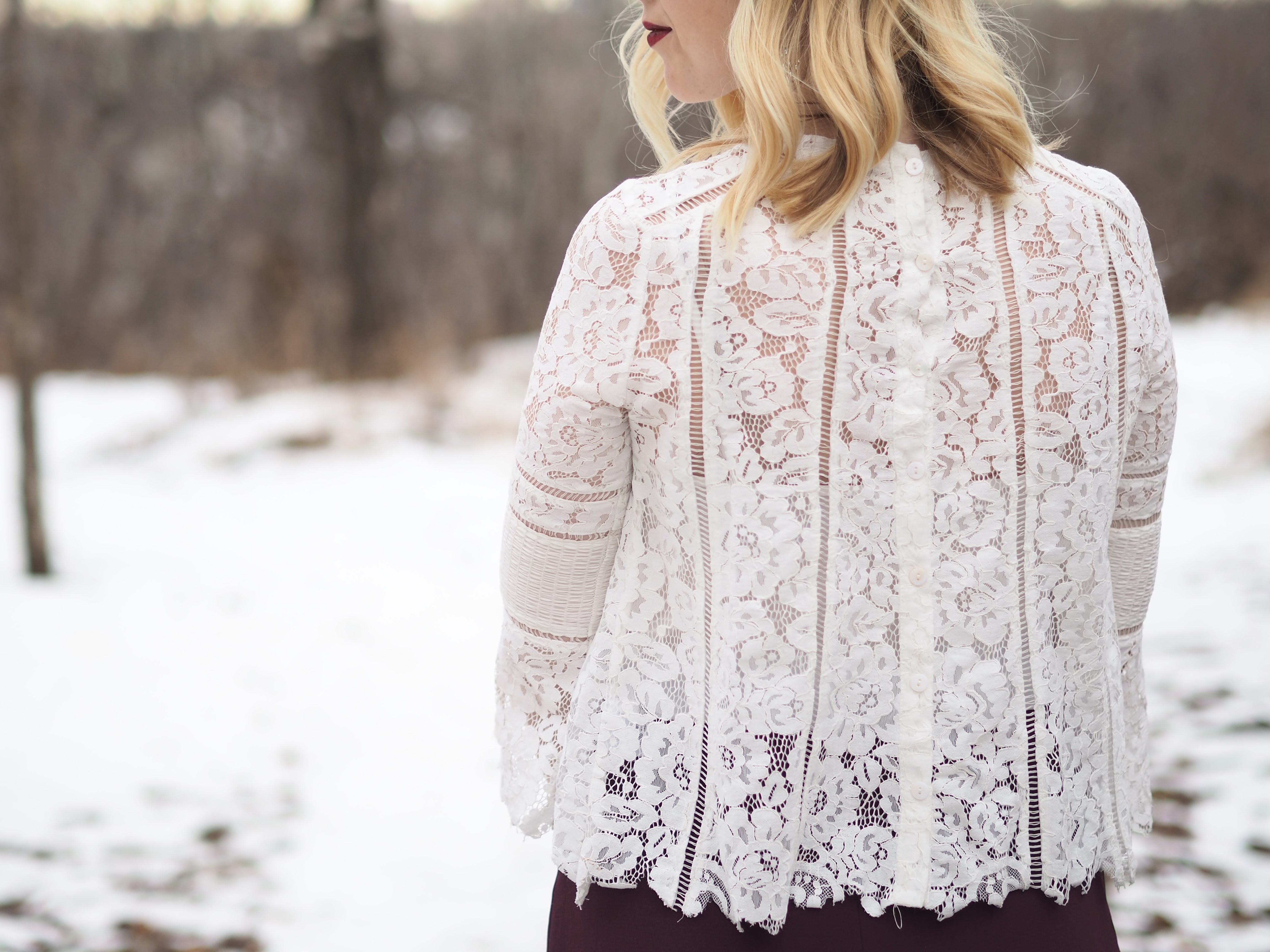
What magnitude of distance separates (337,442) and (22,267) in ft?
7.06

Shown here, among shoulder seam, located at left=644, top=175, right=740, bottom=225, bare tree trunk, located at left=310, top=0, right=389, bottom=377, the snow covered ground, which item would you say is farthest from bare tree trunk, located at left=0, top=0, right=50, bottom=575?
shoulder seam, located at left=644, top=175, right=740, bottom=225

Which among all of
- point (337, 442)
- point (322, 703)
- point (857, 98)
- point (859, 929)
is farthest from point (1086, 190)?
point (337, 442)

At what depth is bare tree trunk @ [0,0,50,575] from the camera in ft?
14.1

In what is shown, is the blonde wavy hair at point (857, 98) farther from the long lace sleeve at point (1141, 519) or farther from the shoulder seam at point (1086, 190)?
the long lace sleeve at point (1141, 519)

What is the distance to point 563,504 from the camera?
3.34 feet

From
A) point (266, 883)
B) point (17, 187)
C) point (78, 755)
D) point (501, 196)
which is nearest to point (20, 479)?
point (17, 187)

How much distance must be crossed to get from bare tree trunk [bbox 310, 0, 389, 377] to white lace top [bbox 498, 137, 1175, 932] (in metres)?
7.09

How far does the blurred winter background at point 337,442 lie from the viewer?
2.71 m

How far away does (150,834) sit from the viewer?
9.45 feet

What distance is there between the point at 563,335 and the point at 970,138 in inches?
14.9

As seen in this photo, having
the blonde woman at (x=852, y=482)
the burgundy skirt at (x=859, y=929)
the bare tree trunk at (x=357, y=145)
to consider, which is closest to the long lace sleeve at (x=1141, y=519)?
the blonde woman at (x=852, y=482)

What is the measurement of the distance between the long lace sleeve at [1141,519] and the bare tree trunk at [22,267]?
4.30 metres

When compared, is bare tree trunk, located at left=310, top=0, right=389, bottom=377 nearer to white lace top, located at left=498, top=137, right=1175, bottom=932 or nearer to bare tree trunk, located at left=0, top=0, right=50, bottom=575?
bare tree trunk, located at left=0, top=0, right=50, bottom=575

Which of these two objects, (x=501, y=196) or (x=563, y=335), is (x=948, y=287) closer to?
(x=563, y=335)
